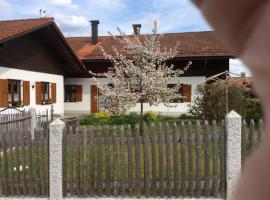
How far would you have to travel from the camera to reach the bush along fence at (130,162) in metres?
6.45

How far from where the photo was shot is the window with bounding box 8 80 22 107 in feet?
63.6

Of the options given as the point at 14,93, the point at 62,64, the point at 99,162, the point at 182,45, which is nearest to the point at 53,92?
the point at 62,64

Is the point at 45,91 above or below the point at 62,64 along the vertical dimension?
below

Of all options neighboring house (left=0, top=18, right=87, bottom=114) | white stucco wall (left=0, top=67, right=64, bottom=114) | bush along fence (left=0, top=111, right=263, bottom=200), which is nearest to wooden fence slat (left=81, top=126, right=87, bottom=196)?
bush along fence (left=0, top=111, right=263, bottom=200)

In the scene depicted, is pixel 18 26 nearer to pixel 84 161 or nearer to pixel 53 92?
pixel 53 92

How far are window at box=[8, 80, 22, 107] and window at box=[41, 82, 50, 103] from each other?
2919mm

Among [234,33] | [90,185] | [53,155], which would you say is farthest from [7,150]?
[234,33]

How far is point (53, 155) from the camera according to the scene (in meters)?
6.46

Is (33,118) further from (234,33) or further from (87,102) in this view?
(87,102)

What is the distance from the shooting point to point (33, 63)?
22.2 metres

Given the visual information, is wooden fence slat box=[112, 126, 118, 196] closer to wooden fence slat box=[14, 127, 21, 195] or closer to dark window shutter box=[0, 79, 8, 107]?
wooden fence slat box=[14, 127, 21, 195]

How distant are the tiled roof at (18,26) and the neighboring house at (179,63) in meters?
6.25

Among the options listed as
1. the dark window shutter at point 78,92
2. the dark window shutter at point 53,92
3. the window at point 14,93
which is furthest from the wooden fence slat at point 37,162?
the dark window shutter at point 78,92

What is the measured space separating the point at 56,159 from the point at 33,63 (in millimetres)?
16551
